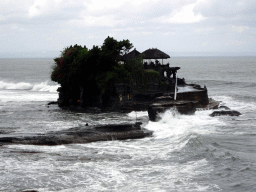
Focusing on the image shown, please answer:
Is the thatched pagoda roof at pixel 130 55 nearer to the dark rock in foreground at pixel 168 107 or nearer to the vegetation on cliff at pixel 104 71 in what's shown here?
the vegetation on cliff at pixel 104 71

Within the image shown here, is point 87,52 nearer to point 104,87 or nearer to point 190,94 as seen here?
point 104,87

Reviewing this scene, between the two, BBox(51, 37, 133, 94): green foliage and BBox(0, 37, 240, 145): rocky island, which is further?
BBox(51, 37, 133, 94): green foliage

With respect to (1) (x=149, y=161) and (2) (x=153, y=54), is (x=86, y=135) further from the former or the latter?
(2) (x=153, y=54)

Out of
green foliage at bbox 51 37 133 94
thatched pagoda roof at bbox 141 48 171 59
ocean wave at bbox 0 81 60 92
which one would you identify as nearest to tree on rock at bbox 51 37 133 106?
green foliage at bbox 51 37 133 94

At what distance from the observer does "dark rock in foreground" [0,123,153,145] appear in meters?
24.0

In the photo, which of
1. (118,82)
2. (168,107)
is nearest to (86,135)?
(168,107)

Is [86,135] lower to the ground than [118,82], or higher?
lower

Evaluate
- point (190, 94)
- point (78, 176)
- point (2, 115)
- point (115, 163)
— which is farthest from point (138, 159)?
point (2, 115)

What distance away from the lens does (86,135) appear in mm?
25281

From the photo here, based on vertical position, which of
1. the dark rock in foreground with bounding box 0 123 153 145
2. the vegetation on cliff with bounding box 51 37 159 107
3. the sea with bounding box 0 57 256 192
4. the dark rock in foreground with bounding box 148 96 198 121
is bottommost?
the sea with bounding box 0 57 256 192

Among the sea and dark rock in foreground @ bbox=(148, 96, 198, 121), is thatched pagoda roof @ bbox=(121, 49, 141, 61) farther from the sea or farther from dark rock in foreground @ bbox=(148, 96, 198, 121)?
the sea

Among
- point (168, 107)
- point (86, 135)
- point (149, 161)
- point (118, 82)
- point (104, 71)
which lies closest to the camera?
point (149, 161)

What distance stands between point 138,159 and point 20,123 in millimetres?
16620

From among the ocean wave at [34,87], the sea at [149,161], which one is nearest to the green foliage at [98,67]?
the sea at [149,161]
